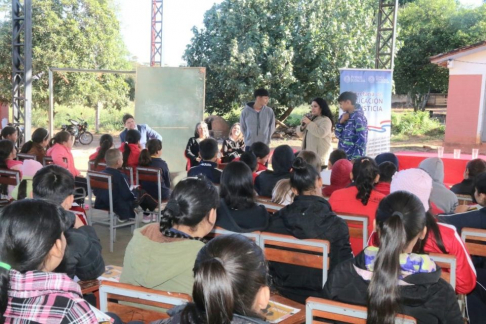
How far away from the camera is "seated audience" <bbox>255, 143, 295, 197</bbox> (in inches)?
177

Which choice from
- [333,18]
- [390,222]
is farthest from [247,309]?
[333,18]

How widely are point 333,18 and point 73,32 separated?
868 centimetres

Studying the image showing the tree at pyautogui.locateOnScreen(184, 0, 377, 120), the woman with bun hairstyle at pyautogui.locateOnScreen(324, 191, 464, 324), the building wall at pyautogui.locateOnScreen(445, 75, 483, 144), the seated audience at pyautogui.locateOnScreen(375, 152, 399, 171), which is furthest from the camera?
the tree at pyautogui.locateOnScreen(184, 0, 377, 120)

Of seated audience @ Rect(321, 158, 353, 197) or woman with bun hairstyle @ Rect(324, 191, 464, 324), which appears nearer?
woman with bun hairstyle @ Rect(324, 191, 464, 324)

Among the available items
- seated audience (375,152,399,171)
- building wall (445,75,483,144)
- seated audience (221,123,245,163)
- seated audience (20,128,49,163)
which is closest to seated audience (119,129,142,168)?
seated audience (20,128,49,163)

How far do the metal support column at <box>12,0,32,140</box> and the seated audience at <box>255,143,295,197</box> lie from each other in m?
6.02

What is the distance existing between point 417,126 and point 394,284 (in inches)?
815

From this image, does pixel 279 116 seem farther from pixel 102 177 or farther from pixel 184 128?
pixel 102 177

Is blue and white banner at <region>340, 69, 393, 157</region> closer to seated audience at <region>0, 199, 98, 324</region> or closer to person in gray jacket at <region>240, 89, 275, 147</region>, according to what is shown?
person in gray jacket at <region>240, 89, 275, 147</region>

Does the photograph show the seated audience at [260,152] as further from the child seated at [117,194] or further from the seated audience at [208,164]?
the child seated at [117,194]

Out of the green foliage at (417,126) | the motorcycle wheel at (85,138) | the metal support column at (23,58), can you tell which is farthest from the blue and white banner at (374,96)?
the green foliage at (417,126)

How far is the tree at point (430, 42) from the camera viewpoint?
24.0m

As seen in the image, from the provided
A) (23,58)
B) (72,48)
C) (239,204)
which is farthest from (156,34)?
(239,204)

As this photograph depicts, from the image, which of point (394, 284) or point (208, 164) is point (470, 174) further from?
point (394, 284)
